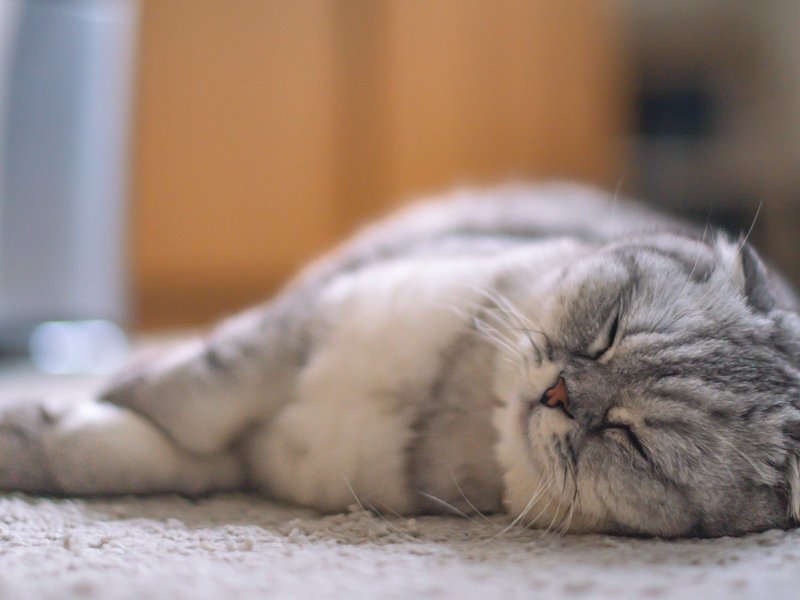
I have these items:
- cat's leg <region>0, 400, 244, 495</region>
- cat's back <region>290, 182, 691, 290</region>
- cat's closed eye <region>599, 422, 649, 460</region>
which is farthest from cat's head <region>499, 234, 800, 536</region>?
cat's leg <region>0, 400, 244, 495</region>

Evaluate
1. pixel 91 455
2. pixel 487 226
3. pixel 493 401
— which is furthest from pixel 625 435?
pixel 487 226

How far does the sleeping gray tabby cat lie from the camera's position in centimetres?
89

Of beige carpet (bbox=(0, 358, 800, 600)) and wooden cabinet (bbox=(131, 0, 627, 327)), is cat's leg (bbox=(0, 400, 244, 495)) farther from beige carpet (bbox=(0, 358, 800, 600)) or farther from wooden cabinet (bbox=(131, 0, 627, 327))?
wooden cabinet (bbox=(131, 0, 627, 327))

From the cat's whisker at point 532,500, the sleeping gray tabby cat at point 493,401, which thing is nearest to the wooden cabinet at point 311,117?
the sleeping gray tabby cat at point 493,401

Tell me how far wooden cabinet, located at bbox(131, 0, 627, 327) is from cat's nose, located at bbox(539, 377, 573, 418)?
265cm

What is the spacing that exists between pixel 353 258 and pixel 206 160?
215 centimetres

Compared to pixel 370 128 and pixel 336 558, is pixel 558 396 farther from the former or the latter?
pixel 370 128

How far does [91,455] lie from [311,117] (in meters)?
2.64

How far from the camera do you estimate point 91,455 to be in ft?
3.42

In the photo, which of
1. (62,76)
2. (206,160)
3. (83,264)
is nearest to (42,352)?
(83,264)

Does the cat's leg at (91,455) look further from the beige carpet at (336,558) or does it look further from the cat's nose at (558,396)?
the cat's nose at (558,396)

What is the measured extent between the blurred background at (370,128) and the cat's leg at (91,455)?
1.78m

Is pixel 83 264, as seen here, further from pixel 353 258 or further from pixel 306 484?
pixel 306 484

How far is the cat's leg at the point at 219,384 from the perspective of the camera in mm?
1090
